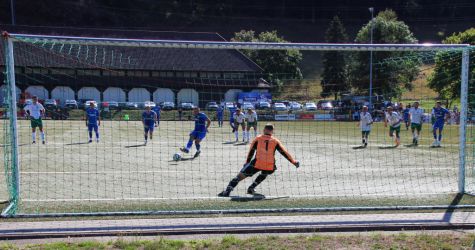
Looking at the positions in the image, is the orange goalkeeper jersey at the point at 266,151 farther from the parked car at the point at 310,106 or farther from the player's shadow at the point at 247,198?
the parked car at the point at 310,106

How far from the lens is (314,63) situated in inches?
3625

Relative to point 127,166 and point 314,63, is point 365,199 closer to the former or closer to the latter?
point 127,166

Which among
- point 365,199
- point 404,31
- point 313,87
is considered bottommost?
point 365,199

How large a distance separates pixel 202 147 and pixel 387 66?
8888 millimetres

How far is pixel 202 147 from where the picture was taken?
2019 cm

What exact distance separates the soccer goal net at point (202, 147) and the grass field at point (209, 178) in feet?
0.11

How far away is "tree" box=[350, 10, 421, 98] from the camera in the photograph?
13.2 metres

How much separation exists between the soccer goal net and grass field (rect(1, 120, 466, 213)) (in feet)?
0.11

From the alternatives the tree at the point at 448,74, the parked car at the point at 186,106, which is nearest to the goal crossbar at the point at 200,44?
the tree at the point at 448,74

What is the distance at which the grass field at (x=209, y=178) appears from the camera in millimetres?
9324

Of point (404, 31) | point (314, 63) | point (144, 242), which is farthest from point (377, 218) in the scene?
point (314, 63)

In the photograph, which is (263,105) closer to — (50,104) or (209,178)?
(209,178)

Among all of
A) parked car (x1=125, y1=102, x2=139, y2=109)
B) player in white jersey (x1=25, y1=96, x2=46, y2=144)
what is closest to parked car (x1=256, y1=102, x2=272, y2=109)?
parked car (x1=125, y1=102, x2=139, y2=109)

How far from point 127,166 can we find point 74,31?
52260 mm
